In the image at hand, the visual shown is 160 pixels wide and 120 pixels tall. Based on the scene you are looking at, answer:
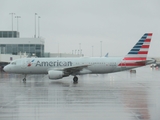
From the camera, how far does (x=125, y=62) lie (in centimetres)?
3316

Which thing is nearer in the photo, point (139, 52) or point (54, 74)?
point (54, 74)

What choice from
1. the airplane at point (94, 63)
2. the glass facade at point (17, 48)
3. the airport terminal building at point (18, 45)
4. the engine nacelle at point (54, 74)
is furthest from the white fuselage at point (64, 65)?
the glass facade at point (17, 48)

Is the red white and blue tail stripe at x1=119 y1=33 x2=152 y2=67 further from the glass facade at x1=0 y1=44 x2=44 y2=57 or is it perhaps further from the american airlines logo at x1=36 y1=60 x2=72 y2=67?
the glass facade at x1=0 y1=44 x2=44 y2=57

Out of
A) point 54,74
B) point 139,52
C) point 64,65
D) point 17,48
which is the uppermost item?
point 17,48

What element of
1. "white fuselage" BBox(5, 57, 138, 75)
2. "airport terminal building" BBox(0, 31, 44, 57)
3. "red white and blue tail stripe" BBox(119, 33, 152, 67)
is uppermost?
"airport terminal building" BBox(0, 31, 44, 57)

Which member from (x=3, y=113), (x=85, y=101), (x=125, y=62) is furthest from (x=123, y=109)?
(x=125, y=62)

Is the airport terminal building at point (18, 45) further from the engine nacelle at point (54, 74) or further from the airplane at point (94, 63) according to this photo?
the engine nacelle at point (54, 74)

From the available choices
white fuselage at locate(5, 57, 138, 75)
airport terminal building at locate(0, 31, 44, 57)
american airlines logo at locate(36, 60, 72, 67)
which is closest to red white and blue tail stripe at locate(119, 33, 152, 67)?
white fuselage at locate(5, 57, 138, 75)

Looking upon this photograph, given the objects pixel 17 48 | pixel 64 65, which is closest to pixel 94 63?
pixel 64 65

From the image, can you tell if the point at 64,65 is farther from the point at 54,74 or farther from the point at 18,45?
the point at 18,45

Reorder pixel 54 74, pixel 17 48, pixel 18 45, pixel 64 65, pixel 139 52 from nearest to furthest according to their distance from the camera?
pixel 54 74 < pixel 139 52 < pixel 64 65 < pixel 18 45 < pixel 17 48

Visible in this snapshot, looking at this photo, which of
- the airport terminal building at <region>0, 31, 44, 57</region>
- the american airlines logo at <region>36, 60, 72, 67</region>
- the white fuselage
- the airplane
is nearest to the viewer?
the airplane

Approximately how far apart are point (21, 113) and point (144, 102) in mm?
7104

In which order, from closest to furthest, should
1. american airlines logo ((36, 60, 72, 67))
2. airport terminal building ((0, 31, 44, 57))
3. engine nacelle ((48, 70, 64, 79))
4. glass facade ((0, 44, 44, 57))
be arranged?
1. engine nacelle ((48, 70, 64, 79))
2. american airlines logo ((36, 60, 72, 67))
3. airport terminal building ((0, 31, 44, 57))
4. glass facade ((0, 44, 44, 57))
